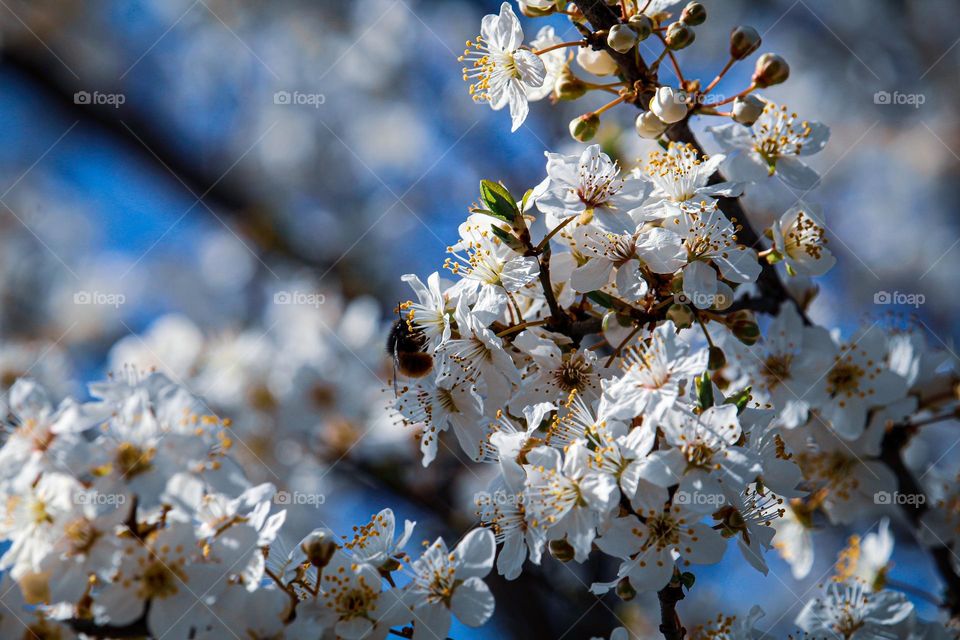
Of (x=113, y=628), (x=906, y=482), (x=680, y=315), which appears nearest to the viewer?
(x=113, y=628)

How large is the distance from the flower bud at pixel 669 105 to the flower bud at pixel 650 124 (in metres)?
0.03

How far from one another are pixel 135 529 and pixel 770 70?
5.21 feet

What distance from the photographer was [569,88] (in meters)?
1.92

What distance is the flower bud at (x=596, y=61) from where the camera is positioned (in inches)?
72.6

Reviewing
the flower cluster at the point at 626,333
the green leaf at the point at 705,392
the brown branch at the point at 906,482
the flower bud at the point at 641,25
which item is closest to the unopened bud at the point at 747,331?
the flower cluster at the point at 626,333

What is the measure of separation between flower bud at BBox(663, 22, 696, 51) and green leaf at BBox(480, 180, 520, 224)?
0.49m

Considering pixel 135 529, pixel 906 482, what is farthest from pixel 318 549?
pixel 906 482

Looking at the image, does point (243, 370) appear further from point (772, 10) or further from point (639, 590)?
point (772, 10)

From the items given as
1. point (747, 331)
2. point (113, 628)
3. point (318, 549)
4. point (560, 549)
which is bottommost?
point (113, 628)

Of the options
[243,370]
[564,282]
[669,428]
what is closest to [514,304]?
[564,282]

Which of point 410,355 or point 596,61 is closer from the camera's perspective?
point 596,61

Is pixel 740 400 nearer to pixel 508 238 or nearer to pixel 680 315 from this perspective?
pixel 680 315

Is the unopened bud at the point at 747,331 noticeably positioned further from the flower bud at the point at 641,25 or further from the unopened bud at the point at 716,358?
the flower bud at the point at 641,25

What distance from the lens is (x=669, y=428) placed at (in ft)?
4.83
